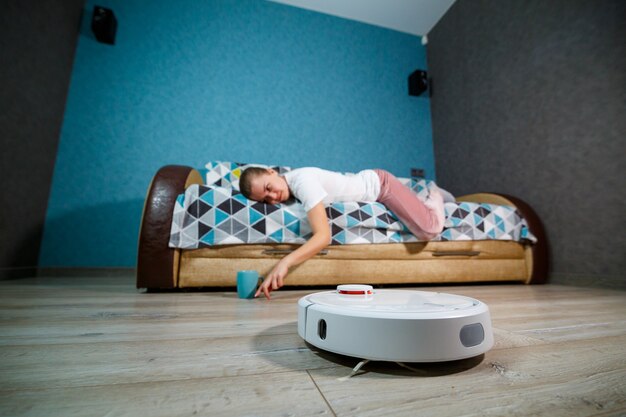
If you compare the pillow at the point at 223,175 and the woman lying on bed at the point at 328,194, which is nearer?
the woman lying on bed at the point at 328,194

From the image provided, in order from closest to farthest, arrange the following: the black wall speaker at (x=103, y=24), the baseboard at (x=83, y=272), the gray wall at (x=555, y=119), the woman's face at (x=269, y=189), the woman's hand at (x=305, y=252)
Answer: the woman's hand at (x=305, y=252) < the woman's face at (x=269, y=189) < the gray wall at (x=555, y=119) < the baseboard at (x=83, y=272) < the black wall speaker at (x=103, y=24)

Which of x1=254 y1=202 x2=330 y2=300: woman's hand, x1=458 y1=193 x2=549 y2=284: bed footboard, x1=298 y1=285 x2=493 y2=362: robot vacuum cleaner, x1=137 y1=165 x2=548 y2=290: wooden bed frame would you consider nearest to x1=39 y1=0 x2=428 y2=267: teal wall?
x1=137 y1=165 x2=548 y2=290: wooden bed frame

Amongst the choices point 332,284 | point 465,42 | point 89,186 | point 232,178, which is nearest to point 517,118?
point 465,42

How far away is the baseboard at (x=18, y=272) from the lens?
1561 millimetres

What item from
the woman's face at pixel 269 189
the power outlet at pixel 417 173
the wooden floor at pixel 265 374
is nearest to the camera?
the wooden floor at pixel 265 374

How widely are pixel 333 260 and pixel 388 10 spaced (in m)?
2.73

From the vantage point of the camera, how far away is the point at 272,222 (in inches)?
51.4

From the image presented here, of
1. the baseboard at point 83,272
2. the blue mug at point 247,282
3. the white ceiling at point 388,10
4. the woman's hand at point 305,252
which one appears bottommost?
the baseboard at point 83,272

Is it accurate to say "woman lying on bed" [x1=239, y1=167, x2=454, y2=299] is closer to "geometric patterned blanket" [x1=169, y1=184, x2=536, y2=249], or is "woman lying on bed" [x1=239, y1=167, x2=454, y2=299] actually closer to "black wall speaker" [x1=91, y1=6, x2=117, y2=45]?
"geometric patterned blanket" [x1=169, y1=184, x2=536, y2=249]

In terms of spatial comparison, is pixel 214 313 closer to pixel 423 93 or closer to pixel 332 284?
pixel 332 284

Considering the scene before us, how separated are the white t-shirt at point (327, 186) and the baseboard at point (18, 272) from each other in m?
1.65

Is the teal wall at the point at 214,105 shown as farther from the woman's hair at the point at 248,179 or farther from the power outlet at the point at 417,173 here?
the woman's hair at the point at 248,179

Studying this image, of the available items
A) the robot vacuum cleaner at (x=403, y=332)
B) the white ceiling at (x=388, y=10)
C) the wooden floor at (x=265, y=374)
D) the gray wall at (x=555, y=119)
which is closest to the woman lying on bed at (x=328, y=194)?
the wooden floor at (x=265, y=374)

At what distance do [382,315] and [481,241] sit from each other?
1511 millimetres
